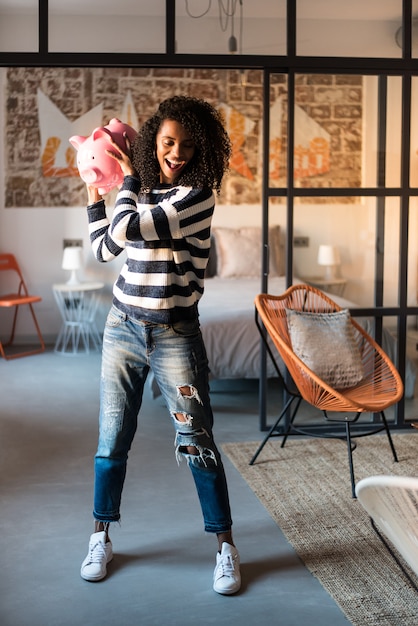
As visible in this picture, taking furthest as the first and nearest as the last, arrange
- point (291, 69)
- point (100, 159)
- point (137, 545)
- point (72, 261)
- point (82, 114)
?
point (82, 114) → point (72, 261) → point (291, 69) → point (137, 545) → point (100, 159)

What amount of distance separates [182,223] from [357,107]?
248 cm

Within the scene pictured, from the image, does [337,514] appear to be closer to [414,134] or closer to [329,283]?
[329,283]

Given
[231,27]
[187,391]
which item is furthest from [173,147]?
[231,27]

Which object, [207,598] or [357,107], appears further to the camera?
[357,107]

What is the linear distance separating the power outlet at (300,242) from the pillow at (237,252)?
266 cm

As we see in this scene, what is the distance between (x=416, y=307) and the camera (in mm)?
5160

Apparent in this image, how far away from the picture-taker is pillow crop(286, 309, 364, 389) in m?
4.54

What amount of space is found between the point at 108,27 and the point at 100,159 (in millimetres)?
1851

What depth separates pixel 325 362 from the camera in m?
4.53

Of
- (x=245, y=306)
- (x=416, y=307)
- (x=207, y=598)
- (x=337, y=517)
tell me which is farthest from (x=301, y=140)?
(x=207, y=598)

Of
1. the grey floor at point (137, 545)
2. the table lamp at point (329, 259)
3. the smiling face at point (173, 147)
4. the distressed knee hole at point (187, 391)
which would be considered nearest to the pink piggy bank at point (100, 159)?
the smiling face at point (173, 147)

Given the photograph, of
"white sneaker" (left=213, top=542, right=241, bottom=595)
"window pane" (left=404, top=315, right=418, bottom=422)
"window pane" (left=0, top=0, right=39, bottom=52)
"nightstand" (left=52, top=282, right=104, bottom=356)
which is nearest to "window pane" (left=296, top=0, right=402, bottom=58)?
"window pane" (left=0, top=0, right=39, bottom=52)

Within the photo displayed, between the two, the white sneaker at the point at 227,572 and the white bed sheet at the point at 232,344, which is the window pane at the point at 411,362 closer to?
the white bed sheet at the point at 232,344

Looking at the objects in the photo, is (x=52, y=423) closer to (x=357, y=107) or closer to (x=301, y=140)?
(x=301, y=140)
